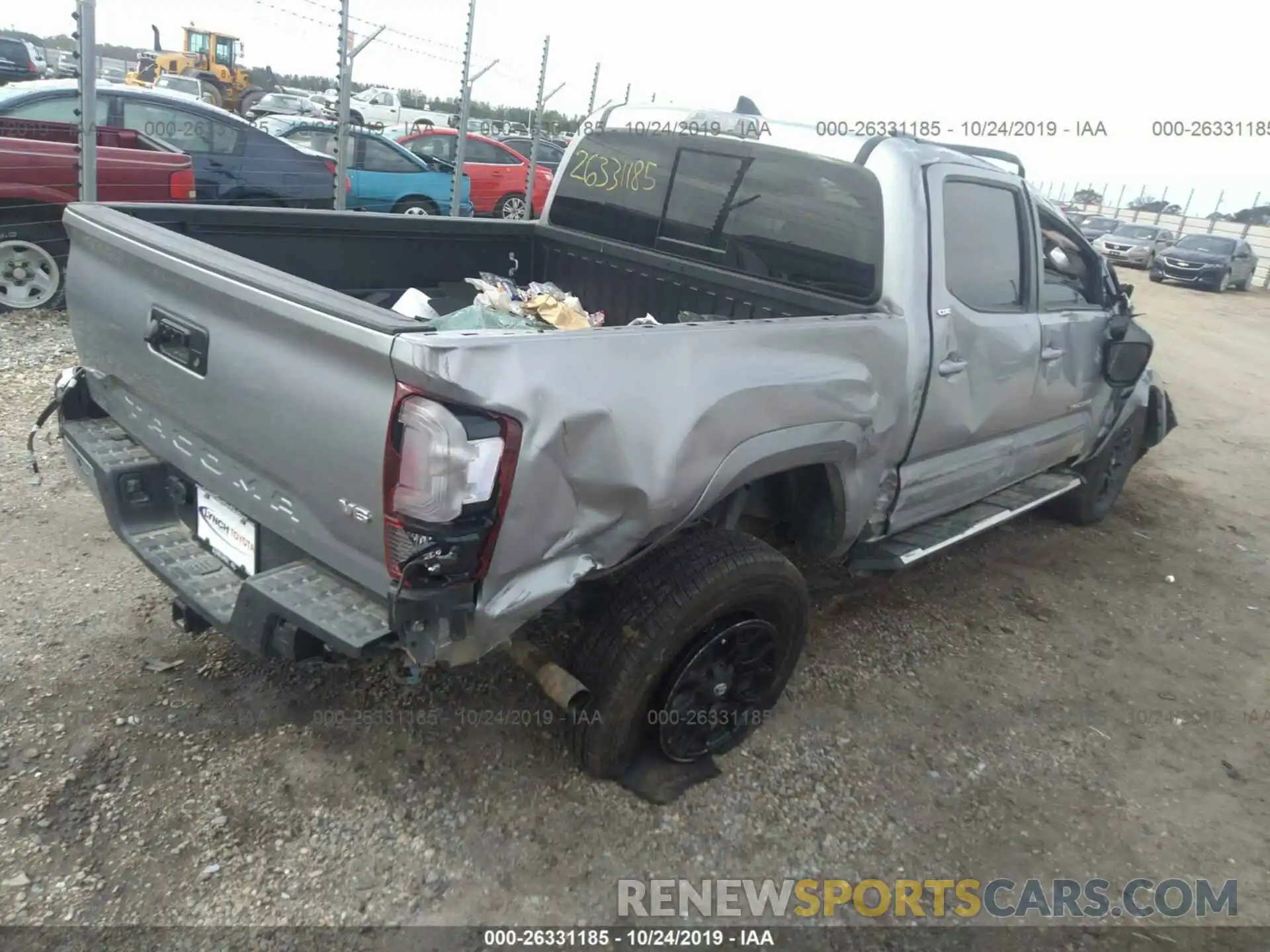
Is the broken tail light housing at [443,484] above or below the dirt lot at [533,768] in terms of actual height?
→ above

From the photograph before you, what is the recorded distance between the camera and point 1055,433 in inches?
173

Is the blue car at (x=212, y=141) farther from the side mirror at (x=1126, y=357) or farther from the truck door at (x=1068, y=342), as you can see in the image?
the side mirror at (x=1126, y=357)

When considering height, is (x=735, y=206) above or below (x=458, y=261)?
above

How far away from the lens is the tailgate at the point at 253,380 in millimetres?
1988

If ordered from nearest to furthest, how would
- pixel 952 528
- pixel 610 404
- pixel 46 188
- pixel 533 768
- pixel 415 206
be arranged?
pixel 610 404
pixel 533 768
pixel 952 528
pixel 46 188
pixel 415 206

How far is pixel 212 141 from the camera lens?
8.05m

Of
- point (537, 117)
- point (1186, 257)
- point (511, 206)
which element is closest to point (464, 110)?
point (537, 117)

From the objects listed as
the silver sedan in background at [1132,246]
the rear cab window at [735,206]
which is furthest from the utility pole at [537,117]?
the silver sedan in background at [1132,246]

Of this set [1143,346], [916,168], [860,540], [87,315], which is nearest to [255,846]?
[87,315]

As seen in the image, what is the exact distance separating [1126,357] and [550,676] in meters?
3.65

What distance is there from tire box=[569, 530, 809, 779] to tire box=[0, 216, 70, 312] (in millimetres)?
5994

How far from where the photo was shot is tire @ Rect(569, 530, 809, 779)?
8.23 feet

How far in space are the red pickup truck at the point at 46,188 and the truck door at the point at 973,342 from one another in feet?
19.3

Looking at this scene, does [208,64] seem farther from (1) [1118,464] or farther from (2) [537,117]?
(1) [1118,464]
